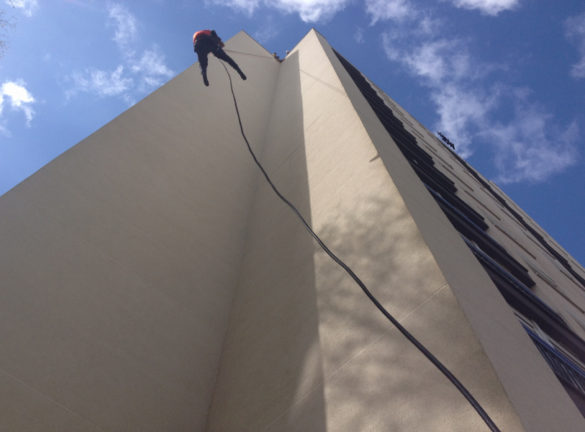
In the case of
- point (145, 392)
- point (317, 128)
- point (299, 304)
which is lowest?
point (145, 392)

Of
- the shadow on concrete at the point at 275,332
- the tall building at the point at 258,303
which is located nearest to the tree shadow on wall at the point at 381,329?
the tall building at the point at 258,303

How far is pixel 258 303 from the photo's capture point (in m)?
3.63

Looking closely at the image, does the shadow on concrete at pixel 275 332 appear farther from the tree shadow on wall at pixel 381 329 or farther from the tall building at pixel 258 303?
the tree shadow on wall at pixel 381 329

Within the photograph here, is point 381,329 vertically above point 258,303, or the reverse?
point 258,303

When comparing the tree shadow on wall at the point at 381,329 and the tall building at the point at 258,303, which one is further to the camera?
the tall building at the point at 258,303

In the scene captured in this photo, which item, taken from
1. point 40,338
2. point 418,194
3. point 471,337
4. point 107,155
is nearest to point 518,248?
point 418,194

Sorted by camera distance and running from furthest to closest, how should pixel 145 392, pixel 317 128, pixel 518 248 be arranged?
pixel 518 248
pixel 317 128
pixel 145 392

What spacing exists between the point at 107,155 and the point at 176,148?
1073 millimetres

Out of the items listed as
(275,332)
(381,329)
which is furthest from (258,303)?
(381,329)

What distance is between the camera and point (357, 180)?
11.3 ft

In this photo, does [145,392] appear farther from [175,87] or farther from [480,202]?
[480,202]

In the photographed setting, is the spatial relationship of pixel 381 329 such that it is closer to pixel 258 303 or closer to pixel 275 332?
pixel 275 332

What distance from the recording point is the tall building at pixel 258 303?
2.03 meters

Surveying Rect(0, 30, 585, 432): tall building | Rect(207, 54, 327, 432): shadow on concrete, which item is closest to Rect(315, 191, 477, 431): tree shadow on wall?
Rect(0, 30, 585, 432): tall building
